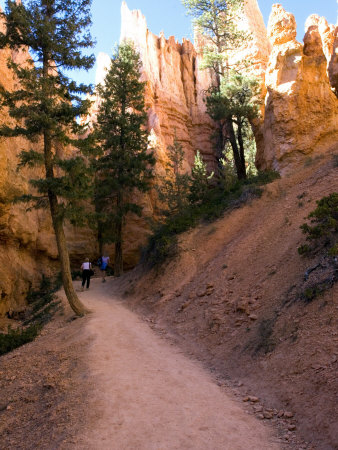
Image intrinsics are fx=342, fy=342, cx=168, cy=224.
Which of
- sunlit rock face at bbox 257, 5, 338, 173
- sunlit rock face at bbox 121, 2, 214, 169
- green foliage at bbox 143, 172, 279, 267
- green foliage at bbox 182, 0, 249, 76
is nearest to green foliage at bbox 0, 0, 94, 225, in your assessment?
green foliage at bbox 143, 172, 279, 267

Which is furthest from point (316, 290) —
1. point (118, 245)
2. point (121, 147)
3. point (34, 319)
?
point (121, 147)

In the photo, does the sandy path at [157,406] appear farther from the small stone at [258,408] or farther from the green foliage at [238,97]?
the green foliage at [238,97]

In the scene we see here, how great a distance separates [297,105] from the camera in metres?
17.9

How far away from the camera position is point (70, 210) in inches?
456

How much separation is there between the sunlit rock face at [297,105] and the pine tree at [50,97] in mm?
10366

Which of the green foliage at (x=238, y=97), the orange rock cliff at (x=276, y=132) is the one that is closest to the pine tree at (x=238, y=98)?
the green foliage at (x=238, y=97)

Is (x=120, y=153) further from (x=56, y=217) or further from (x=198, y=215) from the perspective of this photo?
(x=56, y=217)

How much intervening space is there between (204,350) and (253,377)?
2.14m

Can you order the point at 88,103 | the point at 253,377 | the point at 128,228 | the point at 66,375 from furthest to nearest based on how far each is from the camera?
1. the point at 128,228
2. the point at 88,103
3. the point at 66,375
4. the point at 253,377

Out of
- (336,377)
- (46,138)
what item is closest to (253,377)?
(336,377)

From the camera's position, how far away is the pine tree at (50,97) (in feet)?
37.1

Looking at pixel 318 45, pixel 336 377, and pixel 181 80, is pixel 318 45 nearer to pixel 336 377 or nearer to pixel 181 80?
pixel 336 377

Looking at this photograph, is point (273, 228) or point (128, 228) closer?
point (273, 228)

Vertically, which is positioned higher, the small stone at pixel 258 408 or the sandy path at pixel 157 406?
the sandy path at pixel 157 406
